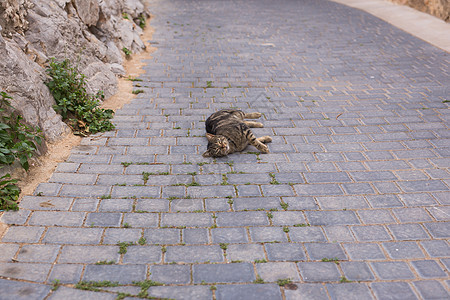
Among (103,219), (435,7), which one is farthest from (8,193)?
(435,7)

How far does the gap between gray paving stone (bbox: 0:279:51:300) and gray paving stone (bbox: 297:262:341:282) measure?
89.1 inches

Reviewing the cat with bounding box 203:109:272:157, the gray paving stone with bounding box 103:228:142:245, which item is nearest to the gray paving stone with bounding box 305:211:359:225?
the cat with bounding box 203:109:272:157

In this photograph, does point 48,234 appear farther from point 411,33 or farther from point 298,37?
point 411,33

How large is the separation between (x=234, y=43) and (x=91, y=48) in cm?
457

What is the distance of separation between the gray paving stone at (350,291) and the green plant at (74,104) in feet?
14.6

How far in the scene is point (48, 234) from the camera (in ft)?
13.8

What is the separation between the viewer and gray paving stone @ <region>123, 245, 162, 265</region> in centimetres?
390

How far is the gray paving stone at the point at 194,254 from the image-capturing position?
12.9 ft

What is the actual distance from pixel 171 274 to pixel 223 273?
0.48m

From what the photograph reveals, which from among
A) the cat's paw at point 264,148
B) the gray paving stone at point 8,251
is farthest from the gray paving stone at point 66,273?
the cat's paw at point 264,148

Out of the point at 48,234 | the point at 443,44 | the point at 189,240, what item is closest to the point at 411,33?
the point at 443,44

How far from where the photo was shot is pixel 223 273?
377cm

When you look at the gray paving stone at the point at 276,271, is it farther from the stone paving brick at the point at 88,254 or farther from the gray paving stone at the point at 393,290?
the stone paving brick at the point at 88,254

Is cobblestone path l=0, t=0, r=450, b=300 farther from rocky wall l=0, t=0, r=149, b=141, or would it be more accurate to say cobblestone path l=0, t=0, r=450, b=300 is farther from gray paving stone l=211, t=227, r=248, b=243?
rocky wall l=0, t=0, r=149, b=141
